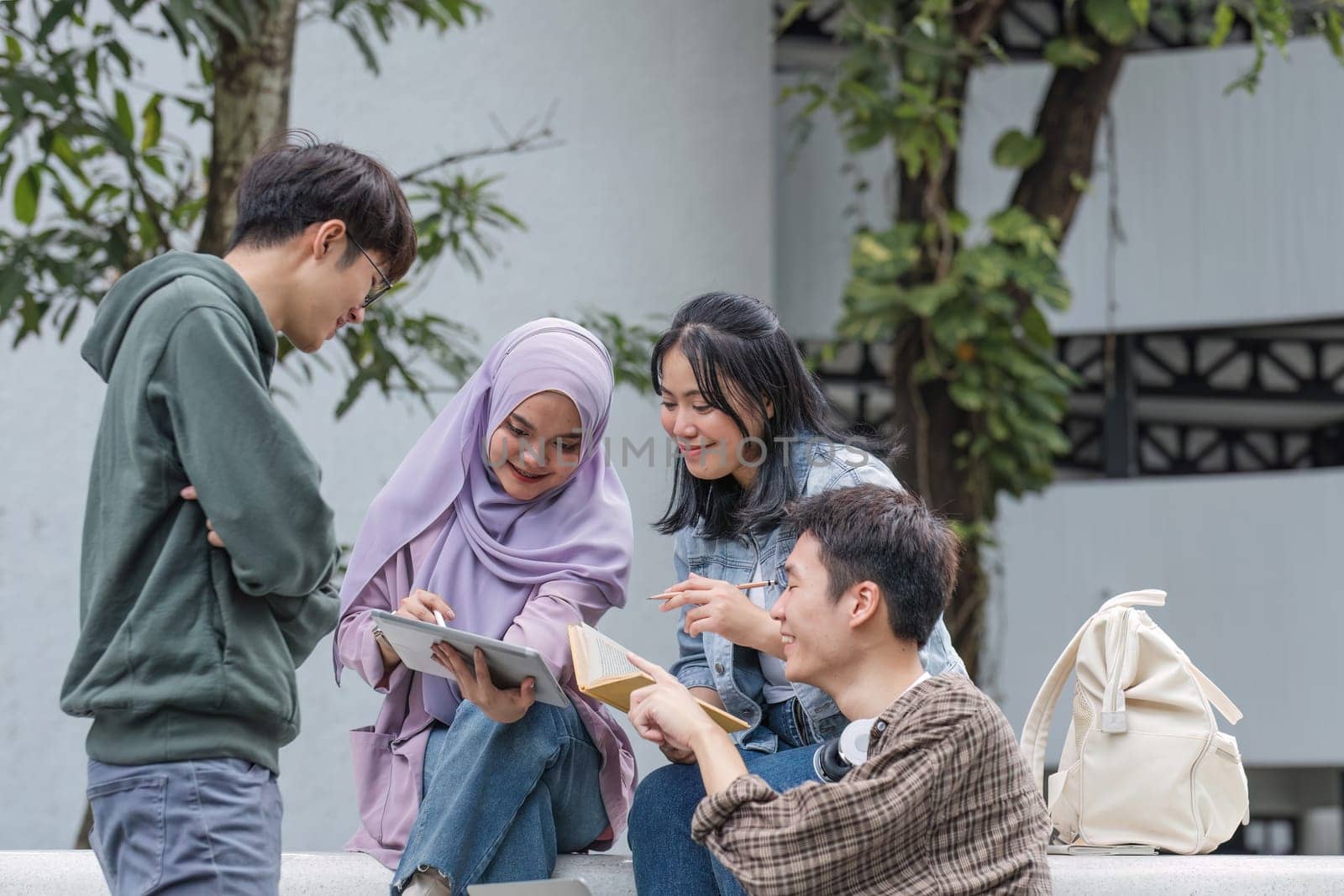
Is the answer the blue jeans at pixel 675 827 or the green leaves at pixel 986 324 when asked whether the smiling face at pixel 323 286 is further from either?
the green leaves at pixel 986 324

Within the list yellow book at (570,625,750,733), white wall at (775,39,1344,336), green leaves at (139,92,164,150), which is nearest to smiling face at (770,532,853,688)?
yellow book at (570,625,750,733)

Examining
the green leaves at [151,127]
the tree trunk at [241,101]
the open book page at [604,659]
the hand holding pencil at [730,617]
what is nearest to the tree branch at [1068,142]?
the tree trunk at [241,101]

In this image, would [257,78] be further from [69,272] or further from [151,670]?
[151,670]

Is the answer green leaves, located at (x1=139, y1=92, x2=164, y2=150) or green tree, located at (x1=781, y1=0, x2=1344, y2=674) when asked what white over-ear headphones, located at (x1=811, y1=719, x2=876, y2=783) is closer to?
green leaves, located at (x1=139, y1=92, x2=164, y2=150)

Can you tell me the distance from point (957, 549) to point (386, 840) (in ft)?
3.45

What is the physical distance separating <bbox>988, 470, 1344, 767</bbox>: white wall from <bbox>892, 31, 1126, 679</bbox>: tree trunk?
1208 millimetres

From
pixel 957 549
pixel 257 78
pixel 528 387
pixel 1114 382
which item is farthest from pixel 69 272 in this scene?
pixel 1114 382

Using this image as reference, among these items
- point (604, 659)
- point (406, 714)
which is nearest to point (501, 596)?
point (406, 714)

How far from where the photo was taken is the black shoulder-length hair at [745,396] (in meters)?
2.39

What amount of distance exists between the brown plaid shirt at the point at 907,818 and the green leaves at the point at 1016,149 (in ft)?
13.4

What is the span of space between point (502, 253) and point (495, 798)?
3592 mm

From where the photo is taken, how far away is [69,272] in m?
3.22

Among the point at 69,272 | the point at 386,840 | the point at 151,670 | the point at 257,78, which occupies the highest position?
the point at 257,78

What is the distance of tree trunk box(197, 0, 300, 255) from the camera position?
10.7 ft
